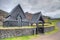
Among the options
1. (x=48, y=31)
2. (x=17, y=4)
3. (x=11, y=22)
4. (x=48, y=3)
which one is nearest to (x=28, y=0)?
(x=17, y=4)

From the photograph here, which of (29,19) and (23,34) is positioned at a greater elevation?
(29,19)

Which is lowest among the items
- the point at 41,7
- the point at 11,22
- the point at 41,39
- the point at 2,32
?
the point at 41,39

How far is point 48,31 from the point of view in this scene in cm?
659

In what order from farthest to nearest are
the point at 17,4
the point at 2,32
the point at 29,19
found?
the point at 29,19
the point at 17,4
the point at 2,32

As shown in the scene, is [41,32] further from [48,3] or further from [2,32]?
[2,32]

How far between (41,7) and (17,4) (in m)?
1.11

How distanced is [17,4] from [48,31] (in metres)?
2.18

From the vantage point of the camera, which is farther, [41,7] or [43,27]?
[43,27]

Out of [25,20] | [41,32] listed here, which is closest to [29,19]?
[25,20]

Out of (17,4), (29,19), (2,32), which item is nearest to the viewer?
(2,32)

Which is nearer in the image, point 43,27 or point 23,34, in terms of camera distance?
point 23,34

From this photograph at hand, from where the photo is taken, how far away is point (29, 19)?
6.37 m

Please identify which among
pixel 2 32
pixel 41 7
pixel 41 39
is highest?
pixel 41 7

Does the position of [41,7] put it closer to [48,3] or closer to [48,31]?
[48,3]
